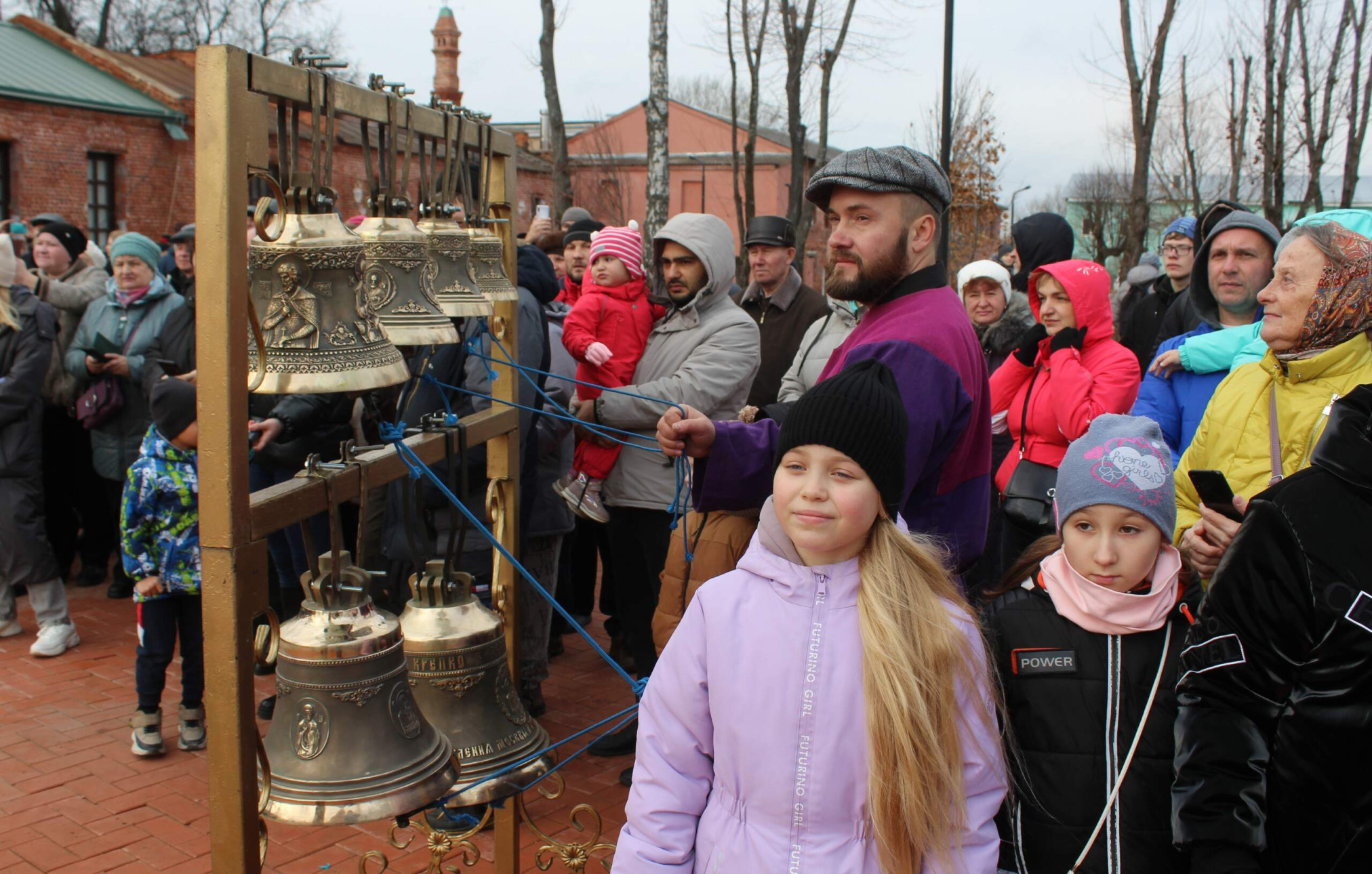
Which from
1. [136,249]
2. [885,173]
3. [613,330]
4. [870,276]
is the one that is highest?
[136,249]

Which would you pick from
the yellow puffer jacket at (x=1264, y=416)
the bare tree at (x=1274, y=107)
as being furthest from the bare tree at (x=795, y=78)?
the yellow puffer jacket at (x=1264, y=416)

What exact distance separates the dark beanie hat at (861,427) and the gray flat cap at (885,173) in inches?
23.2

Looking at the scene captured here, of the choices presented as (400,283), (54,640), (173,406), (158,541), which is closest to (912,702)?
(400,283)

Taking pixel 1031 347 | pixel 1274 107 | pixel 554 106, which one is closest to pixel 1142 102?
pixel 1274 107

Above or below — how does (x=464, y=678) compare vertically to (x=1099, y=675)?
below

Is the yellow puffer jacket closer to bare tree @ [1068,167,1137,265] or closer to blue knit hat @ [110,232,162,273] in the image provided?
blue knit hat @ [110,232,162,273]

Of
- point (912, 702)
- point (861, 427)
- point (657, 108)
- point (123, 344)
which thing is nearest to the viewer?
point (912, 702)

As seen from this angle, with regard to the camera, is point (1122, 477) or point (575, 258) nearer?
point (1122, 477)

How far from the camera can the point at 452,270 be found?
283 centimetres

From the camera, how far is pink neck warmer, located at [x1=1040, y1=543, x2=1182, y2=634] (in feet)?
7.07

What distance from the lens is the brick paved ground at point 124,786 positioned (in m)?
3.88

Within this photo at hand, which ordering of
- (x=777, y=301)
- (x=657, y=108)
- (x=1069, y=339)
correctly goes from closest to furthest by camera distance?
(x=1069, y=339), (x=777, y=301), (x=657, y=108)

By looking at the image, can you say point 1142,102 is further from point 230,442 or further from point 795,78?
point 230,442

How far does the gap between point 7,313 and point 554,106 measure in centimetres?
1381
